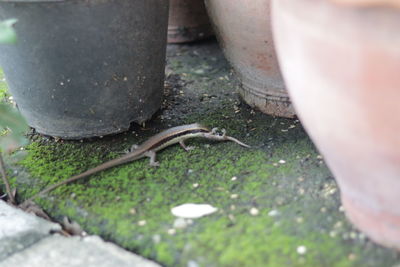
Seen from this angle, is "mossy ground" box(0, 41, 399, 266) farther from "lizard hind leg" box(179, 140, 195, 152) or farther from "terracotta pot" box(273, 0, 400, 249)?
"terracotta pot" box(273, 0, 400, 249)

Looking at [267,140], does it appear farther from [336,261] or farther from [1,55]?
[1,55]

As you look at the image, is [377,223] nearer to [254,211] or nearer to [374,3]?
[254,211]

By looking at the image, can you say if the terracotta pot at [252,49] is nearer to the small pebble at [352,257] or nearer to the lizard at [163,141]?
the lizard at [163,141]

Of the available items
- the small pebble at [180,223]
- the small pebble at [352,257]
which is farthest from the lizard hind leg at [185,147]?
the small pebble at [352,257]

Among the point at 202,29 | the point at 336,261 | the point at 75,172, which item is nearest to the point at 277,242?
the point at 336,261

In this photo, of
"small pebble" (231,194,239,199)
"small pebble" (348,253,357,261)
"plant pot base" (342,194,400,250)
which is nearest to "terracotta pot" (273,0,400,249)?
"plant pot base" (342,194,400,250)

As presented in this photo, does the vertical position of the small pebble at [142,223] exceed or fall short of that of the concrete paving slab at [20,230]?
it exceeds it
